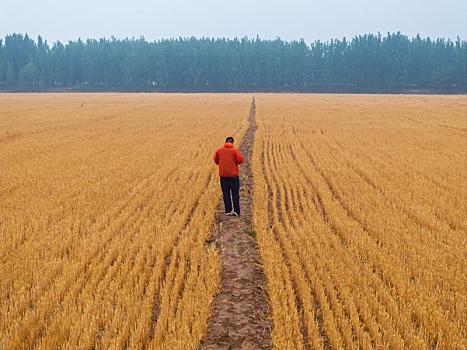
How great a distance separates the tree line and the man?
117637 mm

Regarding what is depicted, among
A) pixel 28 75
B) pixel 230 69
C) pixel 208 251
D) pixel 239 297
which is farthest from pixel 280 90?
pixel 239 297

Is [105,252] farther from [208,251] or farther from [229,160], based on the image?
[229,160]

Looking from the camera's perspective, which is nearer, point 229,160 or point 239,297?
point 239,297

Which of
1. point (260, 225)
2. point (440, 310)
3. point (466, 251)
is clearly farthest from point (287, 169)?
point (440, 310)

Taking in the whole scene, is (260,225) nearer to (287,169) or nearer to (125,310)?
(125,310)

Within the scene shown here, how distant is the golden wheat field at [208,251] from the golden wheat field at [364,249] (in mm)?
26

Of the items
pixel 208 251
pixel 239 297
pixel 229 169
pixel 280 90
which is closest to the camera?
pixel 239 297

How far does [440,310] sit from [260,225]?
4.02 meters

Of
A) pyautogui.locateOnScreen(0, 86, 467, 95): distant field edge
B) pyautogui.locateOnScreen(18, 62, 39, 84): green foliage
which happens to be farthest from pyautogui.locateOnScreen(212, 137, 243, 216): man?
pyautogui.locateOnScreen(18, 62, 39, 84): green foliage

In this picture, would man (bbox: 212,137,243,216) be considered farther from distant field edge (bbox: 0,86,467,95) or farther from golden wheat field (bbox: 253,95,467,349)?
distant field edge (bbox: 0,86,467,95)

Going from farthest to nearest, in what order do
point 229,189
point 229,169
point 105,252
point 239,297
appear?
1. point 229,189
2. point 229,169
3. point 105,252
4. point 239,297

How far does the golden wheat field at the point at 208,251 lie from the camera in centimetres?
495

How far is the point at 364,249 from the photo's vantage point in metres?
7.48

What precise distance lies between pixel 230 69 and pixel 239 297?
12551 centimetres
